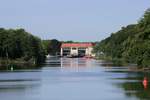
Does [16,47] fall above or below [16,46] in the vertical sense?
below

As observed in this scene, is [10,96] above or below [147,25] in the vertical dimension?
below

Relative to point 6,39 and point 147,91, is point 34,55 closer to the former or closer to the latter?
point 6,39

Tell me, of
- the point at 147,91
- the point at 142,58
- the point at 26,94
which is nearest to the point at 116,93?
the point at 147,91

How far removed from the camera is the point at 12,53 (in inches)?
6083

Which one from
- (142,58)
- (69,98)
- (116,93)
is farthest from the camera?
(142,58)

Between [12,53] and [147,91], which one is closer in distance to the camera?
[147,91]

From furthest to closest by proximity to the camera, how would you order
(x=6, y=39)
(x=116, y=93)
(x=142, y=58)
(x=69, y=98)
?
1. (x=6, y=39)
2. (x=142, y=58)
3. (x=116, y=93)
4. (x=69, y=98)

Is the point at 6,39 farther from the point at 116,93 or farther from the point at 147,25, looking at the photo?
the point at 116,93

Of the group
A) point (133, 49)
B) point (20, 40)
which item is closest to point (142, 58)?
point (133, 49)

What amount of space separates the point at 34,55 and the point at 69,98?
11609 cm

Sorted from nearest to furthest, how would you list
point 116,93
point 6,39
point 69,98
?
1. point 69,98
2. point 116,93
3. point 6,39

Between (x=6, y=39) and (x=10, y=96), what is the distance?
10860cm

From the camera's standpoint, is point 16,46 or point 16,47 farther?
point 16,47

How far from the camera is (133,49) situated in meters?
98.0
